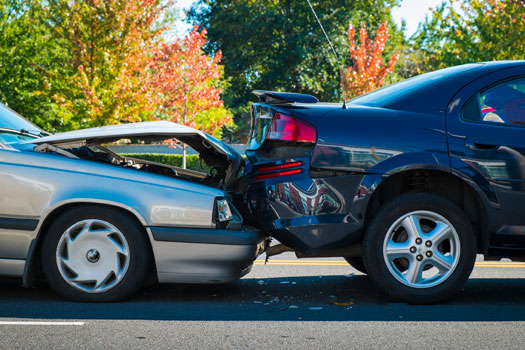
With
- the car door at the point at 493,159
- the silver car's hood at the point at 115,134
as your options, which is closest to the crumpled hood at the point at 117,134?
the silver car's hood at the point at 115,134

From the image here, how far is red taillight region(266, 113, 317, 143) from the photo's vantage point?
4.54m

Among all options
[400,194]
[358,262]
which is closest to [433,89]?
[400,194]

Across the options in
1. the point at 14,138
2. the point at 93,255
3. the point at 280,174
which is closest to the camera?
the point at 93,255

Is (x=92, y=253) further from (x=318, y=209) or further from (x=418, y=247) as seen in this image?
(x=418, y=247)

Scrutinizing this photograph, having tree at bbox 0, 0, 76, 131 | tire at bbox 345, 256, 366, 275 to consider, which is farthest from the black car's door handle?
tree at bbox 0, 0, 76, 131

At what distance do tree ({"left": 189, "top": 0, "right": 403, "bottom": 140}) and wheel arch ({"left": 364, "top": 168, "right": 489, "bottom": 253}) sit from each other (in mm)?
31093

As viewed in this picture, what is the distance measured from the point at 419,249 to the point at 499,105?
49.4 inches

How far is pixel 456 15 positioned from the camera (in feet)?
88.9

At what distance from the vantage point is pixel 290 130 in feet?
15.1

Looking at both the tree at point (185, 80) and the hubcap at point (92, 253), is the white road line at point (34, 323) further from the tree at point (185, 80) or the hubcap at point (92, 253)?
the tree at point (185, 80)

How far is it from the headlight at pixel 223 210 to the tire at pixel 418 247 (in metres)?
0.98

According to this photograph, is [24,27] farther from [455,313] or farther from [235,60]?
[455,313]

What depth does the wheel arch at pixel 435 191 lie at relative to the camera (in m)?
4.74

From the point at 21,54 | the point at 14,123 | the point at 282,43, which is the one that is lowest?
the point at 14,123
